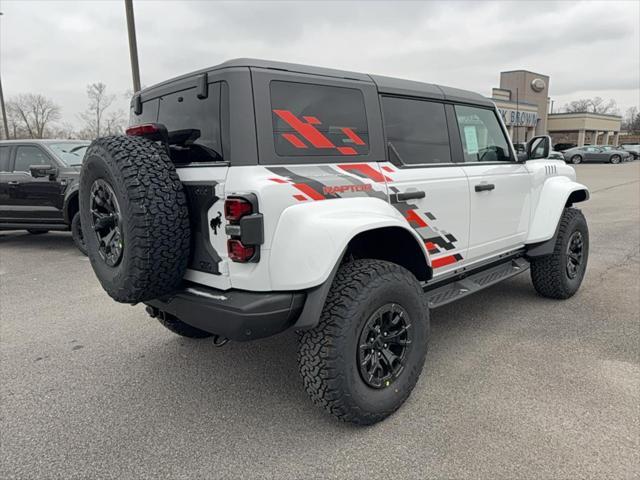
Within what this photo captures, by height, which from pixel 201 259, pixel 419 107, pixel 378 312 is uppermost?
pixel 419 107

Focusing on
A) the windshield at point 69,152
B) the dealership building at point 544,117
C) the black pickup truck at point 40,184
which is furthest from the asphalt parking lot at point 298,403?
the dealership building at point 544,117

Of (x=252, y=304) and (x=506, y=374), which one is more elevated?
(x=252, y=304)

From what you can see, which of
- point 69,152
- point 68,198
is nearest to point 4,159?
point 69,152

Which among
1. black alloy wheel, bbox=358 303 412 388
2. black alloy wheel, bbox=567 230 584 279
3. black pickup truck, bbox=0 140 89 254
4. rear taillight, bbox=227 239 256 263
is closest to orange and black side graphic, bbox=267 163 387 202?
rear taillight, bbox=227 239 256 263

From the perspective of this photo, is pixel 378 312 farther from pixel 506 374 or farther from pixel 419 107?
pixel 419 107

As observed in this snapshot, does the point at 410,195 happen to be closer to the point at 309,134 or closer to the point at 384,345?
the point at 309,134

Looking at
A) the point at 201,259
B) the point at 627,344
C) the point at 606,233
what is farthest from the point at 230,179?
the point at 606,233

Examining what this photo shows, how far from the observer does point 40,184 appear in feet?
24.4

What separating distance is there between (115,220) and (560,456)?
2.58 metres

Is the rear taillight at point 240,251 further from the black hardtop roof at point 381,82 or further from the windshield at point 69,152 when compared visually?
the windshield at point 69,152

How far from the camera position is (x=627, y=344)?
3576 millimetres

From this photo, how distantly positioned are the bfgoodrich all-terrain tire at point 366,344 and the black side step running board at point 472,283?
446 mm

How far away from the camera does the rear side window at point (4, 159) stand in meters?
7.92

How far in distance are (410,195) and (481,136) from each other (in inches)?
53.5
